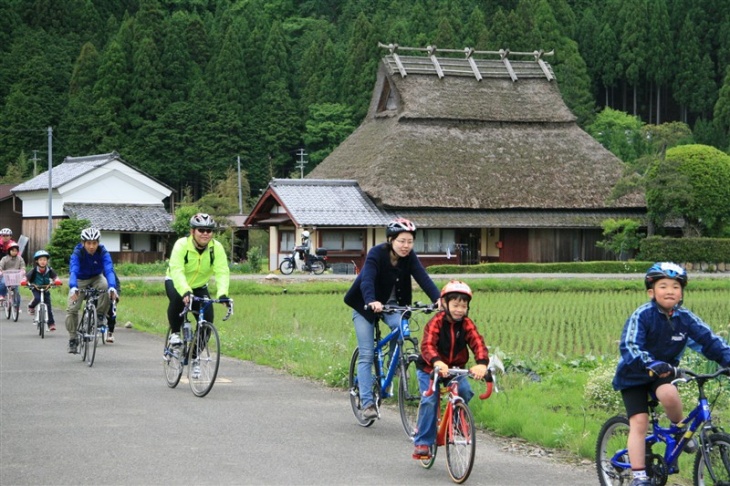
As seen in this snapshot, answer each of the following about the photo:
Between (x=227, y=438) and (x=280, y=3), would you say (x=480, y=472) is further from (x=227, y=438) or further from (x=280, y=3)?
(x=280, y=3)

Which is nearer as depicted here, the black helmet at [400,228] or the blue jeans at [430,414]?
the blue jeans at [430,414]

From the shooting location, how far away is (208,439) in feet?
23.7

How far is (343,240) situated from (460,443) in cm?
3377

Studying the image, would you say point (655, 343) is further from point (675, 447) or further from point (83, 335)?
point (83, 335)

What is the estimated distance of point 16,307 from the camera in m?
19.3

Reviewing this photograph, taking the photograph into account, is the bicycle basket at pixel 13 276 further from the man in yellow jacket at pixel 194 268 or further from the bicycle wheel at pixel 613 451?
the bicycle wheel at pixel 613 451

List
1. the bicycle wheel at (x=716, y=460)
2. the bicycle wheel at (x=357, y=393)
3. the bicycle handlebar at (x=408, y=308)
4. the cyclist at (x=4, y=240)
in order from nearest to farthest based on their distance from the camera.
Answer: the bicycle wheel at (x=716, y=460)
the bicycle handlebar at (x=408, y=308)
the bicycle wheel at (x=357, y=393)
the cyclist at (x=4, y=240)

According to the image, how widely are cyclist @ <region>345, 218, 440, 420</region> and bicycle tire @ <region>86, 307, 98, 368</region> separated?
4.95 m

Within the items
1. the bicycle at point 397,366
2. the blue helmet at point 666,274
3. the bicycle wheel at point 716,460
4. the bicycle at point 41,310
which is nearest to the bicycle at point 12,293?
the bicycle at point 41,310

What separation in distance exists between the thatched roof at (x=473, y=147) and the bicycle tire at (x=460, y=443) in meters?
33.5

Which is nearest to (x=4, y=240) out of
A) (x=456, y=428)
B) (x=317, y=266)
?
(x=456, y=428)

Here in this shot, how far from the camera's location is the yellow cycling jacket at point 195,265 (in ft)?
32.0

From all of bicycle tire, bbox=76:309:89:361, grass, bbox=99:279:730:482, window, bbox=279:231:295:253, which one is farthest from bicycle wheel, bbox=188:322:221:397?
window, bbox=279:231:295:253

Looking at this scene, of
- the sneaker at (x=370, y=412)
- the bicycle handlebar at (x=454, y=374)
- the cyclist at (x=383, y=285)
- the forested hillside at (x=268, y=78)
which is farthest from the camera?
the forested hillside at (x=268, y=78)
